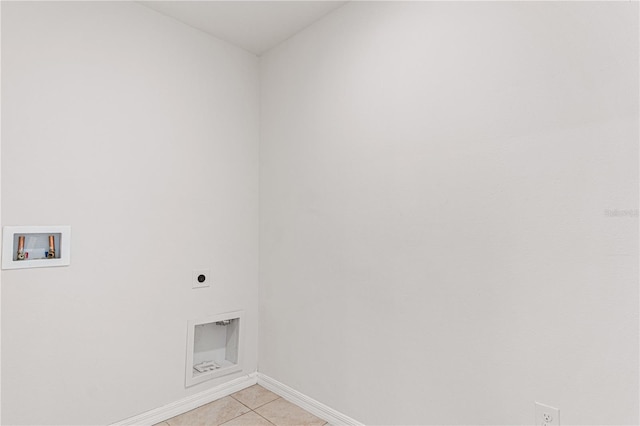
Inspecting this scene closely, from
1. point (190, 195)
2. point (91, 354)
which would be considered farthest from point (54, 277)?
point (190, 195)

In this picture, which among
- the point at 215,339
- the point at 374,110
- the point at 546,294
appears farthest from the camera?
the point at 215,339

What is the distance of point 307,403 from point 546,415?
1.35 metres

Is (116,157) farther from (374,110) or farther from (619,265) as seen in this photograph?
(619,265)

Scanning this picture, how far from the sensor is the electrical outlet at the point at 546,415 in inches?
51.1

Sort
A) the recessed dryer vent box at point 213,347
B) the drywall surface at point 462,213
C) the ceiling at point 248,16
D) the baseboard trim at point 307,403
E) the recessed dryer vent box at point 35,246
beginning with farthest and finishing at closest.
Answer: the recessed dryer vent box at point 213,347 → the ceiling at point 248,16 → the baseboard trim at point 307,403 → the recessed dryer vent box at point 35,246 → the drywall surface at point 462,213

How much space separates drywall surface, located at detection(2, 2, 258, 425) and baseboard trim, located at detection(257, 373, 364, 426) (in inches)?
8.2

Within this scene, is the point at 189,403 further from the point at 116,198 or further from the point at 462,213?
the point at 462,213

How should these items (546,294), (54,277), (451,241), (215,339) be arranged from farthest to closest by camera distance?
(215,339)
(54,277)
(451,241)
(546,294)

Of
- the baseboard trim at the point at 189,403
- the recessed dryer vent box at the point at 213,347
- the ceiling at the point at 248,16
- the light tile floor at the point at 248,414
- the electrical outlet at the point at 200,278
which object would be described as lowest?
the light tile floor at the point at 248,414

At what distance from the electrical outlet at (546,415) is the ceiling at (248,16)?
224 cm

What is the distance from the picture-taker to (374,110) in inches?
76.5

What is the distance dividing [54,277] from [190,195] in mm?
835

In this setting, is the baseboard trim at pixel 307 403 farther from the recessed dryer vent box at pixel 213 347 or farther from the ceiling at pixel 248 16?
the ceiling at pixel 248 16

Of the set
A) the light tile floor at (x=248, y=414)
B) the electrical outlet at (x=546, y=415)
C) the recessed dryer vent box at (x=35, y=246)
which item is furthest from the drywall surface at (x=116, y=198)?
the electrical outlet at (x=546, y=415)
